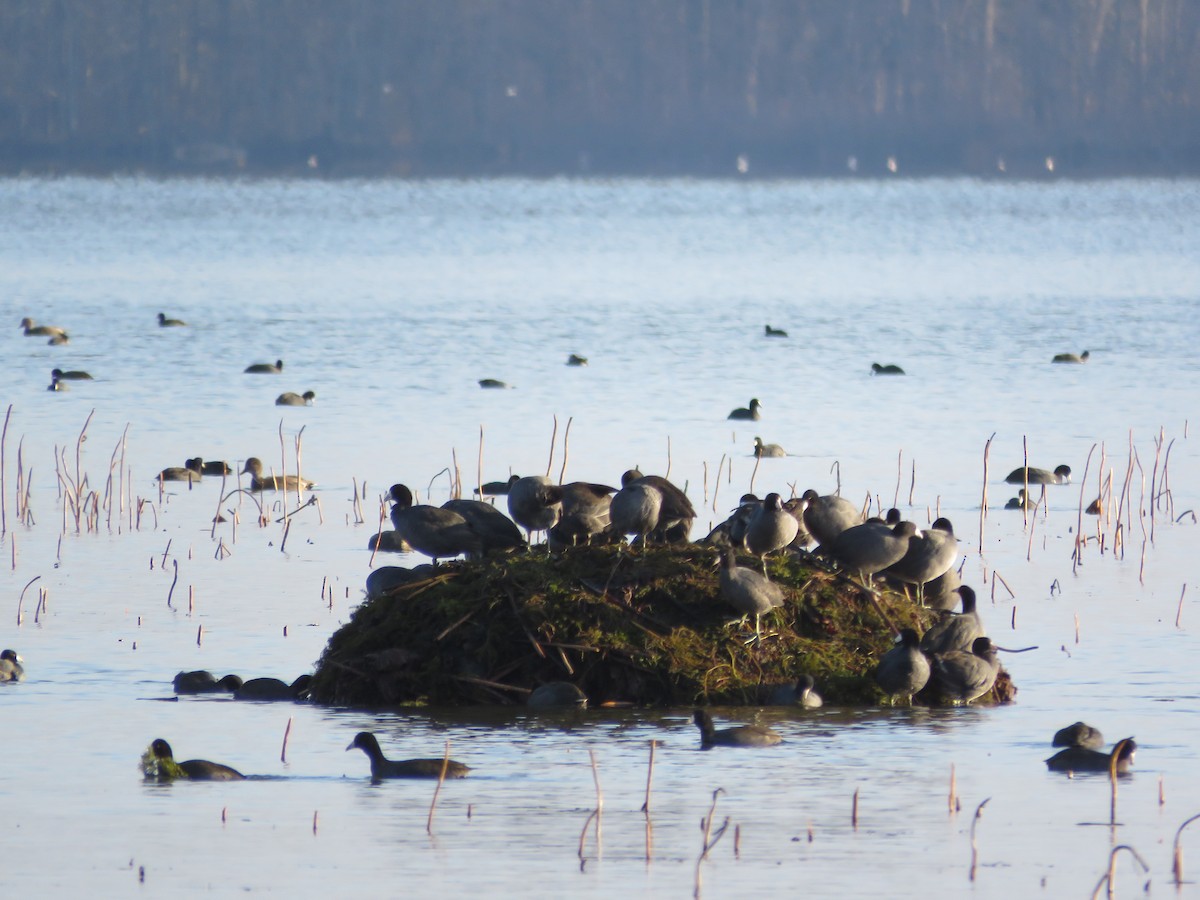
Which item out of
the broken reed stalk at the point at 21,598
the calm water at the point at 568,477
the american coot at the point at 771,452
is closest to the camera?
the calm water at the point at 568,477

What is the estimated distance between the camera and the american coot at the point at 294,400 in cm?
3338

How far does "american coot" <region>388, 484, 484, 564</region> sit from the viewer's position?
15.5m

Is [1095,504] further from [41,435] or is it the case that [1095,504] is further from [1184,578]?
[41,435]

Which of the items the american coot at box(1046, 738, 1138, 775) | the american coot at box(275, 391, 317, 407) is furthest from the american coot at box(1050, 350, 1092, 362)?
the american coot at box(1046, 738, 1138, 775)

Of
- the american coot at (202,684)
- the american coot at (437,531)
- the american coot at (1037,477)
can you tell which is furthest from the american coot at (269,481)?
the american coot at (202,684)

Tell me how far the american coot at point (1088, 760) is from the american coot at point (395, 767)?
2.99 meters

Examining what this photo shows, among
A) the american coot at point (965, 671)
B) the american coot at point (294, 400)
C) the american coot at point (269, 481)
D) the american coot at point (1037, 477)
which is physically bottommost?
the american coot at point (965, 671)

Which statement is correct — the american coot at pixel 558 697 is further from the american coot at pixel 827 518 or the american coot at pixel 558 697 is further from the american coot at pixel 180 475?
the american coot at pixel 180 475

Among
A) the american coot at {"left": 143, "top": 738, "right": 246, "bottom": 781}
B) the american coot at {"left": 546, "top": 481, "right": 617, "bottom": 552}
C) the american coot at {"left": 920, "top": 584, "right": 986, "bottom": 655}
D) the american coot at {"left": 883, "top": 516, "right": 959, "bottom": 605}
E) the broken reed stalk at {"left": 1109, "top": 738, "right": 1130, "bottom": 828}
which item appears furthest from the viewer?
the american coot at {"left": 546, "top": 481, "right": 617, "bottom": 552}

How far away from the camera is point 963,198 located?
6973 inches

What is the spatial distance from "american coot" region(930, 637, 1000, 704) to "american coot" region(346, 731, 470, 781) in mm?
3155

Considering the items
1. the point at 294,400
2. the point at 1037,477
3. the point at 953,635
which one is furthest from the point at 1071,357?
the point at 953,635

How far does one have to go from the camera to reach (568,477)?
24.7m

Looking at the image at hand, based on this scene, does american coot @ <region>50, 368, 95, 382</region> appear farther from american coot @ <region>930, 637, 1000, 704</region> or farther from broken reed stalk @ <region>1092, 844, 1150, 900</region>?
broken reed stalk @ <region>1092, 844, 1150, 900</region>
